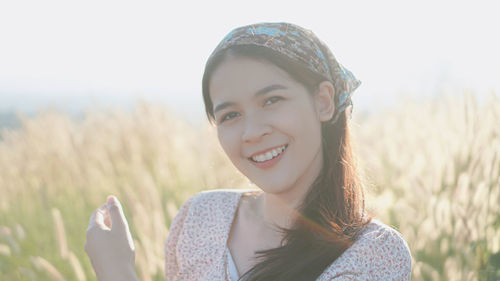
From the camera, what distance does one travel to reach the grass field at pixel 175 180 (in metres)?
2.45

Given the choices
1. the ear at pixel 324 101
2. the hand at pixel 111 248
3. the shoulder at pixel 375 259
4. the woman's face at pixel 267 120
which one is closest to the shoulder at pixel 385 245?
the shoulder at pixel 375 259

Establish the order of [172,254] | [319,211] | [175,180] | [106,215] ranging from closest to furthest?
[319,211], [106,215], [172,254], [175,180]

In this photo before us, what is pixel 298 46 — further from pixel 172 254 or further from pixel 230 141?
pixel 172 254

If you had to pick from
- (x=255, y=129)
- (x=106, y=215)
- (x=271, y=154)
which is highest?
(x=255, y=129)

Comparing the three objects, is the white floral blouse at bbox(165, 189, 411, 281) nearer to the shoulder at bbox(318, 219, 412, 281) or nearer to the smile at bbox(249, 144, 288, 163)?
the shoulder at bbox(318, 219, 412, 281)

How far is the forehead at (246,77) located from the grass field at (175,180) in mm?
617

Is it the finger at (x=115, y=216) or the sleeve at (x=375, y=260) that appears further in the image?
the finger at (x=115, y=216)

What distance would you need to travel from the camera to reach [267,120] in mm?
1667

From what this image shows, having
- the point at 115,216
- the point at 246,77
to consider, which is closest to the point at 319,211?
the point at 246,77

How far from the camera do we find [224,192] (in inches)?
87.4

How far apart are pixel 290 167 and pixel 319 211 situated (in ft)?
0.67

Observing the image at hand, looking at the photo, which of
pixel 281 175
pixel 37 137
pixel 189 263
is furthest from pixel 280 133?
pixel 37 137

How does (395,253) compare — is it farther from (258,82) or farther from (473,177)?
(473,177)

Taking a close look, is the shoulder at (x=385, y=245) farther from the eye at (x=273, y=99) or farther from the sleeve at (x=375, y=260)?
the eye at (x=273, y=99)
